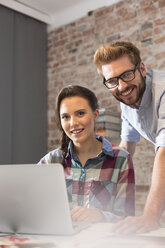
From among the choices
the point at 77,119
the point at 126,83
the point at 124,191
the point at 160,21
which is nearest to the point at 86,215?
the point at 124,191

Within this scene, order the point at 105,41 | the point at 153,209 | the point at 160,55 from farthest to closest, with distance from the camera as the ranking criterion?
the point at 105,41 → the point at 160,55 → the point at 153,209

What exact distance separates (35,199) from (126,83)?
849mm

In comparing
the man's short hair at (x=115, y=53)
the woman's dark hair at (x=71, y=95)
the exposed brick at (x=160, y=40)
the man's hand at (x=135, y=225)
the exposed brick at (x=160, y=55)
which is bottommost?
the man's hand at (x=135, y=225)

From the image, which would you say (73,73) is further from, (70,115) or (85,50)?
(70,115)

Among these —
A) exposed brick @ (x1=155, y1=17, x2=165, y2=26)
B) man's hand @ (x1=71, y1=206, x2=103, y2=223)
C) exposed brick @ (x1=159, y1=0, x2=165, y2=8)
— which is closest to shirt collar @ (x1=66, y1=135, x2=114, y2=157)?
man's hand @ (x1=71, y1=206, x2=103, y2=223)

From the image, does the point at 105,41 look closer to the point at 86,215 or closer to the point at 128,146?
the point at 128,146

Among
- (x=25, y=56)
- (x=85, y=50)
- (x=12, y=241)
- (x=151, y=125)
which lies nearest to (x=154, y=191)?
(x=12, y=241)

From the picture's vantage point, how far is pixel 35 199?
851mm

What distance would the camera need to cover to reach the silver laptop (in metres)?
0.82

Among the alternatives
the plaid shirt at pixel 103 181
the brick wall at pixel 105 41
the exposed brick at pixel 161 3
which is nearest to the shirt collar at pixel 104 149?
the plaid shirt at pixel 103 181

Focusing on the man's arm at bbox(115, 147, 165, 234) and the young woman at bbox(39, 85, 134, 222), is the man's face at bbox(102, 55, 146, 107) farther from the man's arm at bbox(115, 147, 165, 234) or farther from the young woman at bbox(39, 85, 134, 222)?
the man's arm at bbox(115, 147, 165, 234)

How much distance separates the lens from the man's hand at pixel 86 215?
1059mm

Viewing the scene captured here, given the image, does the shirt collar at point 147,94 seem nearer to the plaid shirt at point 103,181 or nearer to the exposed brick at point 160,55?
the plaid shirt at point 103,181

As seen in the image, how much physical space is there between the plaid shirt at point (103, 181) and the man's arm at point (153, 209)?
0.80 ft
